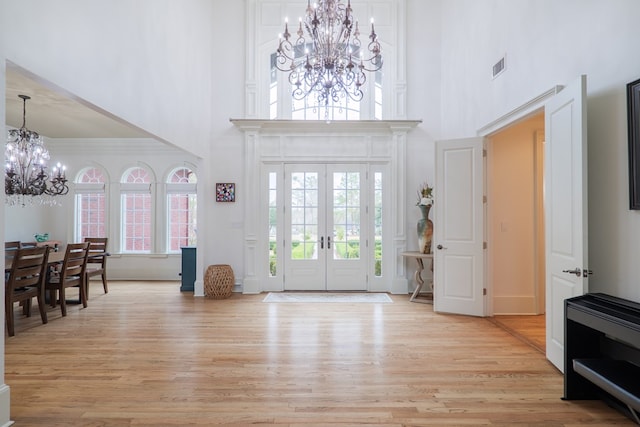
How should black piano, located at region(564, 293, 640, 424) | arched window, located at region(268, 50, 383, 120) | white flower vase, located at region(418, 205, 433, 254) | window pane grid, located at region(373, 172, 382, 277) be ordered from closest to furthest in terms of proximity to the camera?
black piano, located at region(564, 293, 640, 424), white flower vase, located at region(418, 205, 433, 254), window pane grid, located at region(373, 172, 382, 277), arched window, located at region(268, 50, 383, 120)

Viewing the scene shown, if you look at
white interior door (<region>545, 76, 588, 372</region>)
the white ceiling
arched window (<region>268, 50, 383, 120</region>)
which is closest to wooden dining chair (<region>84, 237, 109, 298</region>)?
the white ceiling

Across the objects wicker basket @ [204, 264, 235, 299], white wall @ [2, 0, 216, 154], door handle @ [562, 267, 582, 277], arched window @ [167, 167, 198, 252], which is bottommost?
wicker basket @ [204, 264, 235, 299]

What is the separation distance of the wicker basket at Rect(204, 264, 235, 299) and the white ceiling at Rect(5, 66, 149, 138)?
2.35 m

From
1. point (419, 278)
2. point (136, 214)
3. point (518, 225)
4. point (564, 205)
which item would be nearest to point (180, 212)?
point (136, 214)

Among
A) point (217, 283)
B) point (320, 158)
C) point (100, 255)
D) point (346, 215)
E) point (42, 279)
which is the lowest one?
point (217, 283)

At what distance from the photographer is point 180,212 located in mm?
7492

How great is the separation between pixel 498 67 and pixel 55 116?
6.74 m

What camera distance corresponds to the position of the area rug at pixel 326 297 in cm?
546

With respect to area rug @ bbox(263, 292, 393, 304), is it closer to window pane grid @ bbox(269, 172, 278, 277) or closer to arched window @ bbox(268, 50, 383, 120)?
window pane grid @ bbox(269, 172, 278, 277)

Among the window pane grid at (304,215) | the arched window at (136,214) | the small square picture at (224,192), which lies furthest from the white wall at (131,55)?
the arched window at (136,214)

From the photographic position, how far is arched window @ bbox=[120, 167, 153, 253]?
7.47 m

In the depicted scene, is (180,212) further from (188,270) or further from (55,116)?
(55,116)

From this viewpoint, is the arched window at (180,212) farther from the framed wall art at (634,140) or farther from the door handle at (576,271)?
the framed wall art at (634,140)

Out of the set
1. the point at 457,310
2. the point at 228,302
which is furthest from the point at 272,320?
the point at 457,310
